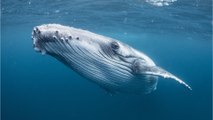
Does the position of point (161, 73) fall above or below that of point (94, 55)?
below

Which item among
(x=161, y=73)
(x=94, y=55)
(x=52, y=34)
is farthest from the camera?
(x=161, y=73)

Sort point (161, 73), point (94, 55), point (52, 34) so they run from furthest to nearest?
point (161, 73), point (94, 55), point (52, 34)

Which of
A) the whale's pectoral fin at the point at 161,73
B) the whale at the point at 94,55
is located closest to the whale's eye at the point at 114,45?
the whale at the point at 94,55

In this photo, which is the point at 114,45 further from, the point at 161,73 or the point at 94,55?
the point at 161,73

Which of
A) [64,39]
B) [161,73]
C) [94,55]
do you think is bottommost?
[161,73]

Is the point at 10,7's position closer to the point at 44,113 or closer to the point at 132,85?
the point at 44,113

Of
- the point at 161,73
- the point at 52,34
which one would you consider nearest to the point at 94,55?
the point at 52,34

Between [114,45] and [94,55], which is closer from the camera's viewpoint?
[94,55]

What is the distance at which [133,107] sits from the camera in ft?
88.0

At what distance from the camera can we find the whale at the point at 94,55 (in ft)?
12.5

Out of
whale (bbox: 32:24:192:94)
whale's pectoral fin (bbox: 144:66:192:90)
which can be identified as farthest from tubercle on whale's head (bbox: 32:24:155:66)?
whale's pectoral fin (bbox: 144:66:192:90)

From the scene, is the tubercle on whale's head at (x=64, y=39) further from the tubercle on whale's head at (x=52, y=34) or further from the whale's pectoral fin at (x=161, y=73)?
the whale's pectoral fin at (x=161, y=73)

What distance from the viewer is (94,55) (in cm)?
422

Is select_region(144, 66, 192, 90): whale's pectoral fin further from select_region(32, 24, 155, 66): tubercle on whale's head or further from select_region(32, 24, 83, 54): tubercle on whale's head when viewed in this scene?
select_region(32, 24, 83, 54): tubercle on whale's head
